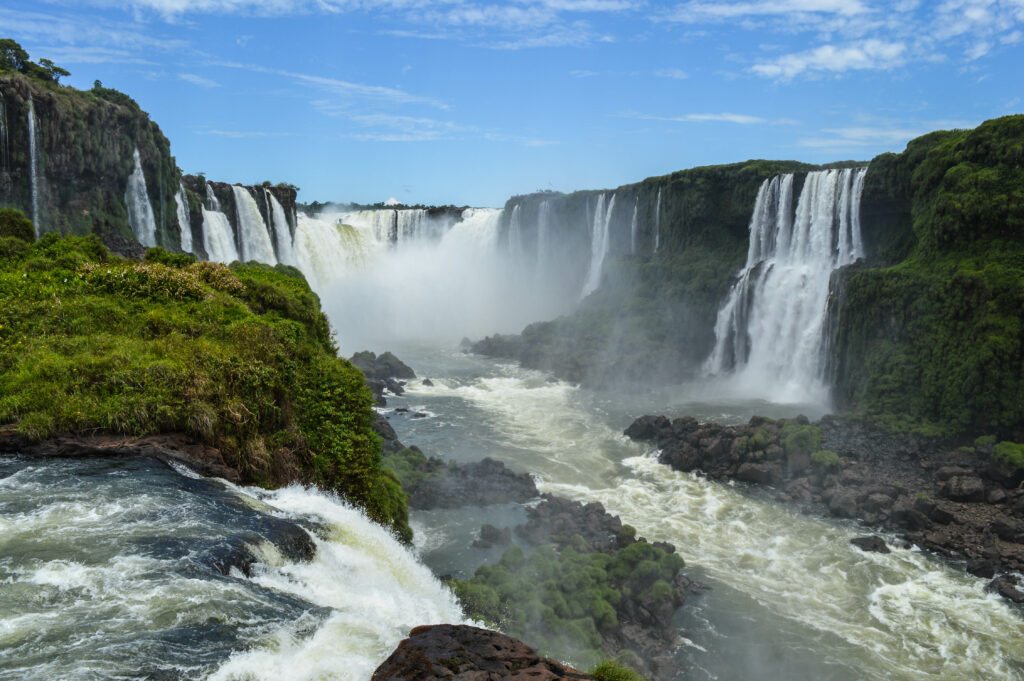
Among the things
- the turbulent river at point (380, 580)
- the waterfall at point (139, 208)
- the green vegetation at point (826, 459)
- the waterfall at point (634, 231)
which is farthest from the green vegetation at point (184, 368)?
the waterfall at point (634, 231)

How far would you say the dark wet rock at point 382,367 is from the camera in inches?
1496

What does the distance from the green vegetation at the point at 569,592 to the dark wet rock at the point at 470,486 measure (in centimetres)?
435

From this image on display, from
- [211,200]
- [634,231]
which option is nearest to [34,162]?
[211,200]

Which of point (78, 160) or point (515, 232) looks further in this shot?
point (515, 232)

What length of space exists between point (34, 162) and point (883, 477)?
3670 cm

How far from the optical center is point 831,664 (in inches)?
506

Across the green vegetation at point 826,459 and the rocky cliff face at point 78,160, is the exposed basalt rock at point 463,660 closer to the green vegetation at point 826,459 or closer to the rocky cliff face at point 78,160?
the green vegetation at point 826,459

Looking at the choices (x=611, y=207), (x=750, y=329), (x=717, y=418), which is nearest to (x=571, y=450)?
(x=717, y=418)

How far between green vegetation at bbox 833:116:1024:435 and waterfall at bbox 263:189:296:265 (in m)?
37.8

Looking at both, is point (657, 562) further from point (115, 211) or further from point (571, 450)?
point (115, 211)

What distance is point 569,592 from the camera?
13641 mm

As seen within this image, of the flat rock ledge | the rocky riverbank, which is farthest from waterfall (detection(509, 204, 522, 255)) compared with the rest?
the flat rock ledge

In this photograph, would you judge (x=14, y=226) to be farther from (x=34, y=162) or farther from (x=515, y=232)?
(x=515, y=232)

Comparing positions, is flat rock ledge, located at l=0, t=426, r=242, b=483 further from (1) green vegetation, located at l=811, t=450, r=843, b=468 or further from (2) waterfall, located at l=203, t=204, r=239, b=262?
(2) waterfall, located at l=203, t=204, r=239, b=262
